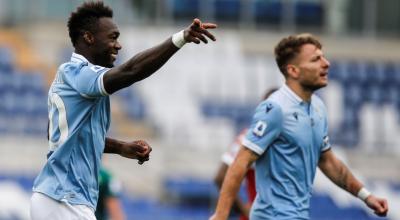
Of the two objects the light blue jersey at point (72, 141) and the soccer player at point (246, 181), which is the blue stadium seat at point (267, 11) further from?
the light blue jersey at point (72, 141)

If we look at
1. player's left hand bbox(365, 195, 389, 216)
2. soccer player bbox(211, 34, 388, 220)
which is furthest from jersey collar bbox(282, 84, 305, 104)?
player's left hand bbox(365, 195, 389, 216)

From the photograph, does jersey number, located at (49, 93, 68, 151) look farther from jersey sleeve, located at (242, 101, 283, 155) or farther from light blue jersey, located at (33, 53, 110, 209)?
jersey sleeve, located at (242, 101, 283, 155)

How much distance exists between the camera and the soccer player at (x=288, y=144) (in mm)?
7688

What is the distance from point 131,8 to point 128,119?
144 inches

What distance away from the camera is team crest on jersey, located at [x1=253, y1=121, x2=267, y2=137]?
303 inches

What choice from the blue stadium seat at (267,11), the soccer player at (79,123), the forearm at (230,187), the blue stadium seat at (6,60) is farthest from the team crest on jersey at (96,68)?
the blue stadium seat at (267,11)

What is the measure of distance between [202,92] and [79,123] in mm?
18422

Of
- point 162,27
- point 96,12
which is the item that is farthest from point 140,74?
point 162,27

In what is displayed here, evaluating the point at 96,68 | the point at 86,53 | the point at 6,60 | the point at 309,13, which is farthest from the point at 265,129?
the point at 309,13

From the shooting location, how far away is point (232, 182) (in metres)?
7.64

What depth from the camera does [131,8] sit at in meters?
26.9

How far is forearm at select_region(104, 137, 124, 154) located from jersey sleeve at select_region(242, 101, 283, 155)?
983 millimetres

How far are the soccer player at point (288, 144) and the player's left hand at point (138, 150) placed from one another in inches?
32.5

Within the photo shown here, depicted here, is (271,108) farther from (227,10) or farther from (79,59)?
(227,10)
